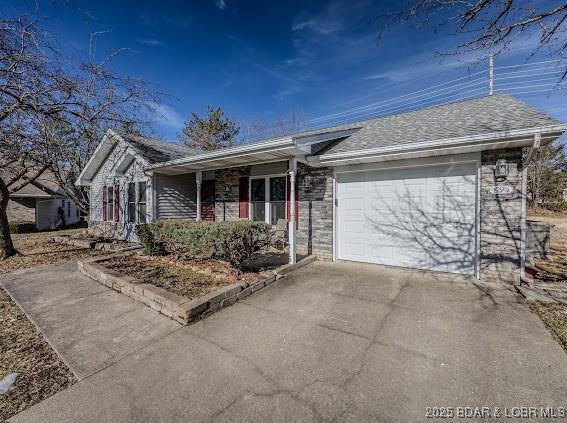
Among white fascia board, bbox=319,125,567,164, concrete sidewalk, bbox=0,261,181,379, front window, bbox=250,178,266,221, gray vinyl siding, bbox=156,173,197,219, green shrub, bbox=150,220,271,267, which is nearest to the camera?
concrete sidewalk, bbox=0,261,181,379

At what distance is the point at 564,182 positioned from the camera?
26391mm

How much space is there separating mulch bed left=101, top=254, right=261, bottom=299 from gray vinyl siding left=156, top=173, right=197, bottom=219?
3.17 meters

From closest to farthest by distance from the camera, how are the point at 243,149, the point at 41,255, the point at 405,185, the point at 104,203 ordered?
1. the point at 405,185
2. the point at 243,149
3. the point at 41,255
4. the point at 104,203

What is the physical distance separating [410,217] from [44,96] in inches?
328

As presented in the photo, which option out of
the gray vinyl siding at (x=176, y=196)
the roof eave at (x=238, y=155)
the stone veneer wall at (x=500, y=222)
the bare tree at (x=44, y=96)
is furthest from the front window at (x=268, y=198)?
the stone veneer wall at (x=500, y=222)

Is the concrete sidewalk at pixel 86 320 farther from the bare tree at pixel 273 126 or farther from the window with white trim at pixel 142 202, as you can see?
the bare tree at pixel 273 126

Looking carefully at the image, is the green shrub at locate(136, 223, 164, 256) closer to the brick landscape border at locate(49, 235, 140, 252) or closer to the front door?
the brick landscape border at locate(49, 235, 140, 252)

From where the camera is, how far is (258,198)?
8.45m

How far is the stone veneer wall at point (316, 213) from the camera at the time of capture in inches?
275

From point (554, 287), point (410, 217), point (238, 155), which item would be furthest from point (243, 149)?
point (554, 287)

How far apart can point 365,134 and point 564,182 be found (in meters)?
32.7

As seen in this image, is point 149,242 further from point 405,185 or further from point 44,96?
point 405,185

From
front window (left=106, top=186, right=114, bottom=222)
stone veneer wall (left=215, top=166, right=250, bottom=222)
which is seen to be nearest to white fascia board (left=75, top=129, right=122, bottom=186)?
front window (left=106, top=186, right=114, bottom=222)

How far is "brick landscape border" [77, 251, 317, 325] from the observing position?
371cm
